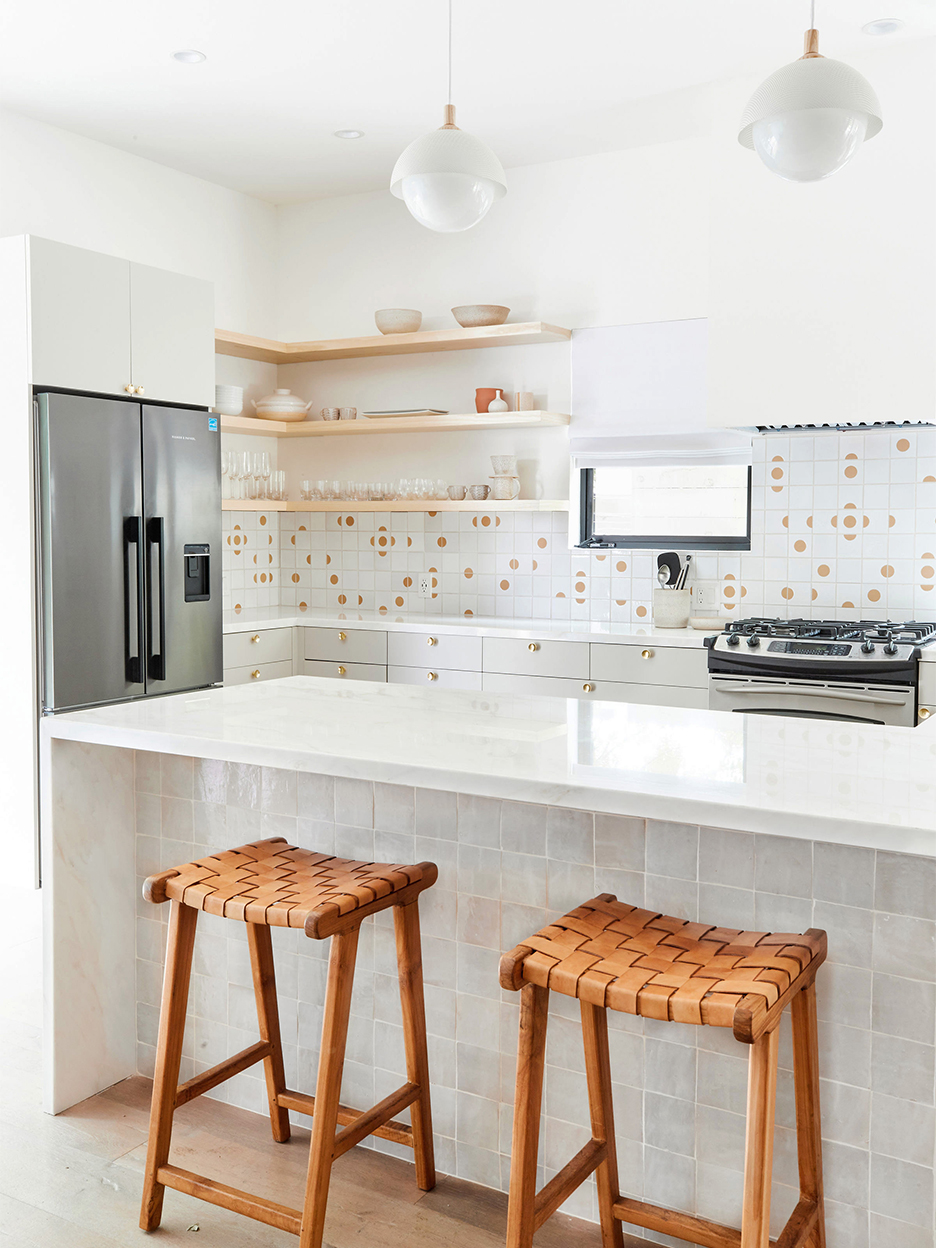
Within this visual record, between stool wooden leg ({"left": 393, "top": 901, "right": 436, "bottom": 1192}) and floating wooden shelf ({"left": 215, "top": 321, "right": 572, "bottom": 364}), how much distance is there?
3.15 metres

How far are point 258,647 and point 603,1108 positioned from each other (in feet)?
10.6

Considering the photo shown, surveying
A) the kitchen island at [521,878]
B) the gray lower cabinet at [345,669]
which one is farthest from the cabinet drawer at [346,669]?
the kitchen island at [521,878]

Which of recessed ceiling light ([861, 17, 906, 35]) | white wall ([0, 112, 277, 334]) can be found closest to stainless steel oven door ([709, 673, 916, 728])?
recessed ceiling light ([861, 17, 906, 35])

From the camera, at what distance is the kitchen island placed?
1.74 m

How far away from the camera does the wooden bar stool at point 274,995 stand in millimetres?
1860

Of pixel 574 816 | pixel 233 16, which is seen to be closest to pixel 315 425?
pixel 233 16

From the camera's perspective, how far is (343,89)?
4.05 metres

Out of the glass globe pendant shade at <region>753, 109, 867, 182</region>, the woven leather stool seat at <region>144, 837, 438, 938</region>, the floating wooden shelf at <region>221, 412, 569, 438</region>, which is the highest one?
the glass globe pendant shade at <region>753, 109, 867, 182</region>

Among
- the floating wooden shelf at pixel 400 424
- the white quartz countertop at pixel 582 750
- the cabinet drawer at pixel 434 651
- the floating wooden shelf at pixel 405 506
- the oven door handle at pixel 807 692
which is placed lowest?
the oven door handle at pixel 807 692

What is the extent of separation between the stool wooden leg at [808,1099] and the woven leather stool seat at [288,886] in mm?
722

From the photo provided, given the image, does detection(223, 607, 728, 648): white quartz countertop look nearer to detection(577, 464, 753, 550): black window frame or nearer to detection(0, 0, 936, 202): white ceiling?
detection(577, 464, 753, 550): black window frame

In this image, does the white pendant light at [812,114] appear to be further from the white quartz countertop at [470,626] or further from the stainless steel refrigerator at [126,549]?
the stainless steel refrigerator at [126,549]

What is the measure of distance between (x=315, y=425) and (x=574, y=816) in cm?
352

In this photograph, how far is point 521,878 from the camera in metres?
2.09
